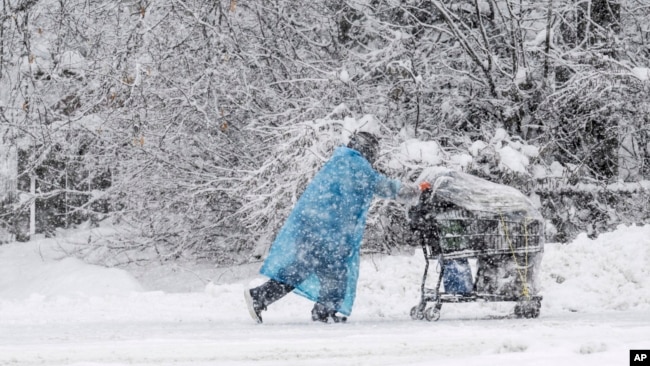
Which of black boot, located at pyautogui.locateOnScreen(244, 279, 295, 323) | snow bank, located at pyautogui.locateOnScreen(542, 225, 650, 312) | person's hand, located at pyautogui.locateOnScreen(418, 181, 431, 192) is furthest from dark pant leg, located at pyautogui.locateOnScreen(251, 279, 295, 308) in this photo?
snow bank, located at pyautogui.locateOnScreen(542, 225, 650, 312)

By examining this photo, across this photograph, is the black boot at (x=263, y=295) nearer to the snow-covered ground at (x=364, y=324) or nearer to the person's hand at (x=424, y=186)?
the snow-covered ground at (x=364, y=324)

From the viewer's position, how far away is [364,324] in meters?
7.53

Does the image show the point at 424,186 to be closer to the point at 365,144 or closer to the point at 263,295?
the point at 365,144

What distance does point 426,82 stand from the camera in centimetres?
1379

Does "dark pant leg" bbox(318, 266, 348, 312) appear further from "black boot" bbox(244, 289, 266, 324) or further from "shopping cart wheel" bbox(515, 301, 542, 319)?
"shopping cart wheel" bbox(515, 301, 542, 319)

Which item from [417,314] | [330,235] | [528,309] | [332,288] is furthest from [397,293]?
[330,235]

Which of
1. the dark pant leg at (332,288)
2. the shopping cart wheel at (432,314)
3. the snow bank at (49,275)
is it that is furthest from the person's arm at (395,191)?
the snow bank at (49,275)

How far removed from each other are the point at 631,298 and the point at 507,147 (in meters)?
3.89

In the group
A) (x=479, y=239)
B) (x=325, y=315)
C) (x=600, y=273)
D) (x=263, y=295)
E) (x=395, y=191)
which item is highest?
(x=395, y=191)

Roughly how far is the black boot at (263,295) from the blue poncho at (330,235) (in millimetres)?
75

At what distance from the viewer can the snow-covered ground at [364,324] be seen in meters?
5.24

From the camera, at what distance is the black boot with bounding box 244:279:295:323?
7.58m

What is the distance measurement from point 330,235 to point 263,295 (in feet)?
2.47

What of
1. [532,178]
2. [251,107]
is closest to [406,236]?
[532,178]
